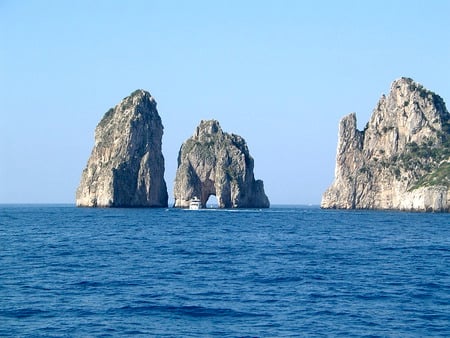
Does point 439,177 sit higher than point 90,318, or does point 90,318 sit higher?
point 439,177

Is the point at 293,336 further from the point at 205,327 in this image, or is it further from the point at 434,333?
the point at 434,333

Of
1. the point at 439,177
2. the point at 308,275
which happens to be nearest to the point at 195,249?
the point at 308,275

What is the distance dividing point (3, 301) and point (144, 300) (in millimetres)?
→ 7569

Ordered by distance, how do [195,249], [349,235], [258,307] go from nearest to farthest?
[258,307], [195,249], [349,235]

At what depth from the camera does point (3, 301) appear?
3916cm

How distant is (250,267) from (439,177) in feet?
476

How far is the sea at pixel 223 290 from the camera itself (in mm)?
33844

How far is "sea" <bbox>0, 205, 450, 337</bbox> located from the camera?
33844mm

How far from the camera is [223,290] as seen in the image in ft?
142

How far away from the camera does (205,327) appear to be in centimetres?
3384

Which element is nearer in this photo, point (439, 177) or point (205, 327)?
Result: point (205, 327)

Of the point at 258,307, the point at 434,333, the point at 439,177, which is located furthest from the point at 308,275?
the point at 439,177

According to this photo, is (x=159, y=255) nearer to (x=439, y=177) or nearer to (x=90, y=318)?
(x=90, y=318)

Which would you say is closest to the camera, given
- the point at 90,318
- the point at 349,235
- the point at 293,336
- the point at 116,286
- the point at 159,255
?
the point at 293,336
